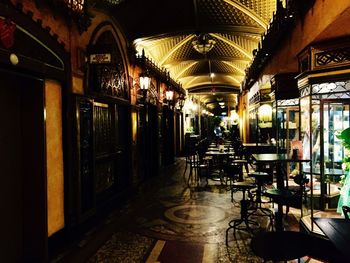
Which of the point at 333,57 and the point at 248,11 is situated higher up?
the point at 248,11

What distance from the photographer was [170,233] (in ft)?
18.0

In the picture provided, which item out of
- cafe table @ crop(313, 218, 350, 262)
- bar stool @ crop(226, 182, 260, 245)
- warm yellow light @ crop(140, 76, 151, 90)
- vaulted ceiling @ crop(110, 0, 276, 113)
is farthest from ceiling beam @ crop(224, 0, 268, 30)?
cafe table @ crop(313, 218, 350, 262)

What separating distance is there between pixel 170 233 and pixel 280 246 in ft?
10.6

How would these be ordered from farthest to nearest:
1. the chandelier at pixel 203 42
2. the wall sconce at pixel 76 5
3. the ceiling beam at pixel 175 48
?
the ceiling beam at pixel 175 48
the chandelier at pixel 203 42
the wall sconce at pixel 76 5

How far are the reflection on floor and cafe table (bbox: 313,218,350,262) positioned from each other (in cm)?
176

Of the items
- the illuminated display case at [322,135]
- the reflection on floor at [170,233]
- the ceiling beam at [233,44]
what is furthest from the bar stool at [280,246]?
the ceiling beam at [233,44]

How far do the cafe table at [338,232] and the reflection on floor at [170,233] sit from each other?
176cm

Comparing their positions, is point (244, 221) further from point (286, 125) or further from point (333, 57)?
point (286, 125)

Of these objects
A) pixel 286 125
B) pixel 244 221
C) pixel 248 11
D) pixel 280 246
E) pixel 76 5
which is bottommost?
pixel 244 221

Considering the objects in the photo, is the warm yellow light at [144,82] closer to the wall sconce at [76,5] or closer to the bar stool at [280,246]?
the wall sconce at [76,5]

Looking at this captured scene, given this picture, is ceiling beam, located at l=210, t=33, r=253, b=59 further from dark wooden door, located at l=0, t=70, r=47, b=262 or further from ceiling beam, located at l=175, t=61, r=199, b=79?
dark wooden door, located at l=0, t=70, r=47, b=262

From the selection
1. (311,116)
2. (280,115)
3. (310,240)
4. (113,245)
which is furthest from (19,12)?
(280,115)

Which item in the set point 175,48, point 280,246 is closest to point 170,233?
point 280,246

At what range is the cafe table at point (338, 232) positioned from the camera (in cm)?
218
